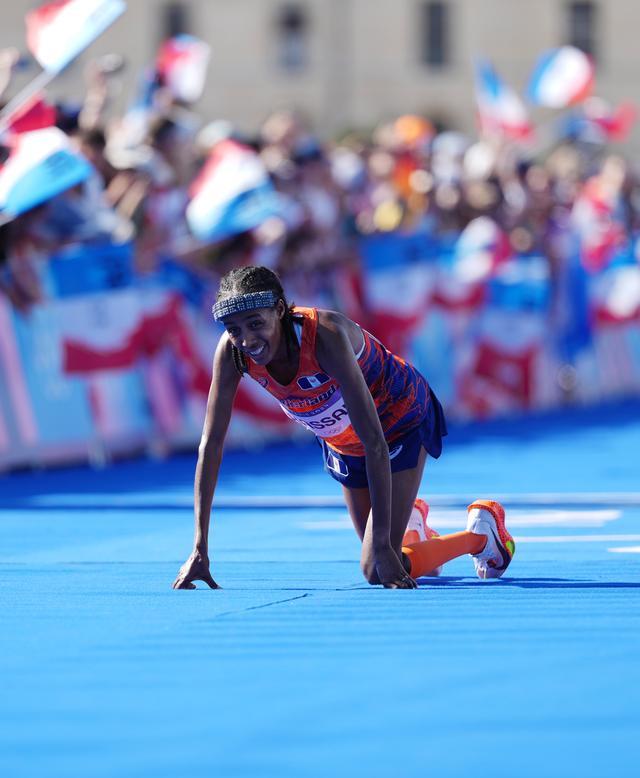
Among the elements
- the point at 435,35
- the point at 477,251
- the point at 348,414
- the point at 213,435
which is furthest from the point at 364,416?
the point at 435,35

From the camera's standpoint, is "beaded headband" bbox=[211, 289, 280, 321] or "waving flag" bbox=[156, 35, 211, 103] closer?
"beaded headband" bbox=[211, 289, 280, 321]

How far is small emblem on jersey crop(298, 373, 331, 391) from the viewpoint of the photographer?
262 inches

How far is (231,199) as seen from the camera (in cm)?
1360

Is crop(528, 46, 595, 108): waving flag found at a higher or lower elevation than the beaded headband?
higher

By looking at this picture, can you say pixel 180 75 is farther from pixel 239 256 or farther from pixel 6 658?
pixel 6 658

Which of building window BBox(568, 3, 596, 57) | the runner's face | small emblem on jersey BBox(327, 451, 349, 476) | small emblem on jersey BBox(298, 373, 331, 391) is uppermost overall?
building window BBox(568, 3, 596, 57)

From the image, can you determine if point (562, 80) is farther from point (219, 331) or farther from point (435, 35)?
point (435, 35)

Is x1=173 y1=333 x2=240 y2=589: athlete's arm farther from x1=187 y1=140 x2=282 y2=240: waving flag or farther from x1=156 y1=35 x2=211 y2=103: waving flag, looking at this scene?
x1=156 y1=35 x2=211 y2=103: waving flag

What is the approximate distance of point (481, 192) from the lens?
61.9 feet

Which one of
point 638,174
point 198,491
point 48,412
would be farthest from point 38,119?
point 638,174

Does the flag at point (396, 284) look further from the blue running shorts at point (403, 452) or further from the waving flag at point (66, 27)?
the blue running shorts at point (403, 452)

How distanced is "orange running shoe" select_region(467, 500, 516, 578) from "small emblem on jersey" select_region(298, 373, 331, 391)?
3.36 ft

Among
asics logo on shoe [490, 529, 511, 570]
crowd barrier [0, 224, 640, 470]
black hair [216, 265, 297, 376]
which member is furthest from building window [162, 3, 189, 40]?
black hair [216, 265, 297, 376]

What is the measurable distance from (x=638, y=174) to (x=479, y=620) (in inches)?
797
